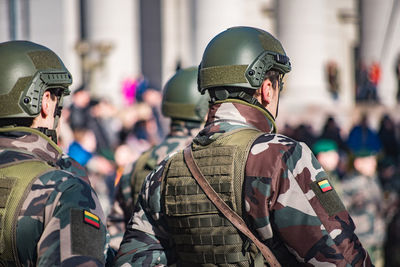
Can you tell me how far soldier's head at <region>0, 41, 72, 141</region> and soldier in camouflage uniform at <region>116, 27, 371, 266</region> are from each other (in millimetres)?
560

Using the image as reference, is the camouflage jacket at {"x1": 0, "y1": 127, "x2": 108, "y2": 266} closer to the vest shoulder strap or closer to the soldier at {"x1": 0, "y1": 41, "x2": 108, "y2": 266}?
the soldier at {"x1": 0, "y1": 41, "x2": 108, "y2": 266}

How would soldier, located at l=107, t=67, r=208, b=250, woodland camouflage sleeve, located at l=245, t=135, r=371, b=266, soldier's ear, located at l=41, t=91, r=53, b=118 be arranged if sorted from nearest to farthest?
1. woodland camouflage sleeve, located at l=245, t=135, r=371, b=266
2. soldier's ear, located at l=41, t=91, r=53, b=118
3. soldier, located at l=107, t=67, r=208, b=250

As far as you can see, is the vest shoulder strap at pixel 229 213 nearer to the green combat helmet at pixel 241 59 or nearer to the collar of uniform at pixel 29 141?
the green combat helmet at pixel 241 59

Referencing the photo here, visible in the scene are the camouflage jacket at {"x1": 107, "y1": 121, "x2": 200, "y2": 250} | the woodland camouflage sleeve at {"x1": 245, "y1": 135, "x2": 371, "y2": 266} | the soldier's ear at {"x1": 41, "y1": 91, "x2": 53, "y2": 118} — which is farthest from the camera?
the camouflage jacket at {"x1": 107, "y1": 121, "x2": 200, "y2": 250}

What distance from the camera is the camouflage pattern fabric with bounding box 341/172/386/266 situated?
824cm

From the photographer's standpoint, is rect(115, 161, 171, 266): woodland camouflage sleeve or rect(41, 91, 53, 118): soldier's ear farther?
rect(115, 161, 171, 266): woodland camouflage sleeve

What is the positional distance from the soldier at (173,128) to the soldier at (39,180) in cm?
183

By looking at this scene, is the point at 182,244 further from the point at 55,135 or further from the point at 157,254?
the point at 55,135

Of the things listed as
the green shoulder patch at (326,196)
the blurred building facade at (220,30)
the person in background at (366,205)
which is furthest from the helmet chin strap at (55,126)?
the blurred building facade at (220,30)

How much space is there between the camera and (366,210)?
8.28 metres

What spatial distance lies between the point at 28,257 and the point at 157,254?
0.65 meters

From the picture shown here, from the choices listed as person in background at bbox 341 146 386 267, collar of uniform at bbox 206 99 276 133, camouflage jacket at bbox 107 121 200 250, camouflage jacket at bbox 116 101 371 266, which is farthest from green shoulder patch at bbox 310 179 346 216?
person in background at bbox 341 146 386 267

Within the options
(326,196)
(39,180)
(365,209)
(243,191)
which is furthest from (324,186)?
(365,209)

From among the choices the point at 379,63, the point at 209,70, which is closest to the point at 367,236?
the point at 209,70
